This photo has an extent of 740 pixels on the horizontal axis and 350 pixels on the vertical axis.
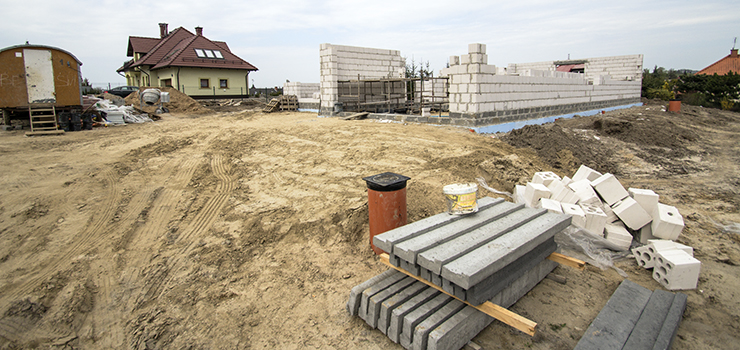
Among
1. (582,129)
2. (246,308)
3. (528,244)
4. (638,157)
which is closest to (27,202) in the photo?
(246,308)

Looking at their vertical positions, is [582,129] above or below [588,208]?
above

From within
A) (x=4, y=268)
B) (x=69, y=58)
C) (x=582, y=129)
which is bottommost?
(x=4, y=268)

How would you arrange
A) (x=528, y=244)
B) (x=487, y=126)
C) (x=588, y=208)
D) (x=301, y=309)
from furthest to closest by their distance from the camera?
(x=487, y=126), (x=588, y=208), (x=301, y=309), (x=528, y=244)

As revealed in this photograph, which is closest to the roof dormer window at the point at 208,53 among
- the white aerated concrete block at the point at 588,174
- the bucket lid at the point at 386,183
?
the bucket lid at the point at 386,183

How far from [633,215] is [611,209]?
10.4 inches

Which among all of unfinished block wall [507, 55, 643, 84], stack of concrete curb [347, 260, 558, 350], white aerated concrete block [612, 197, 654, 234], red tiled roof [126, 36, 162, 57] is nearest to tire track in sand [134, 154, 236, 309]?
stack of concrete curb [347, 260, 558, 350]

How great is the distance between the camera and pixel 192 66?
25.2 m

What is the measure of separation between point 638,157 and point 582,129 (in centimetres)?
271

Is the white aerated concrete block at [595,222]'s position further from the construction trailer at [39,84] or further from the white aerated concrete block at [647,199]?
the construction trailer at [39,84]

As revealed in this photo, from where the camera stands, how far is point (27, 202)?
5477 mm

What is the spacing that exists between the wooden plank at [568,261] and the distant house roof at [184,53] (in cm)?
2656

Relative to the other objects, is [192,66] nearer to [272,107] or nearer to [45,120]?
[272,107]

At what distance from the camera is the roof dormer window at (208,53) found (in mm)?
26731

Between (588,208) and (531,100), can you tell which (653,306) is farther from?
(531,100)
